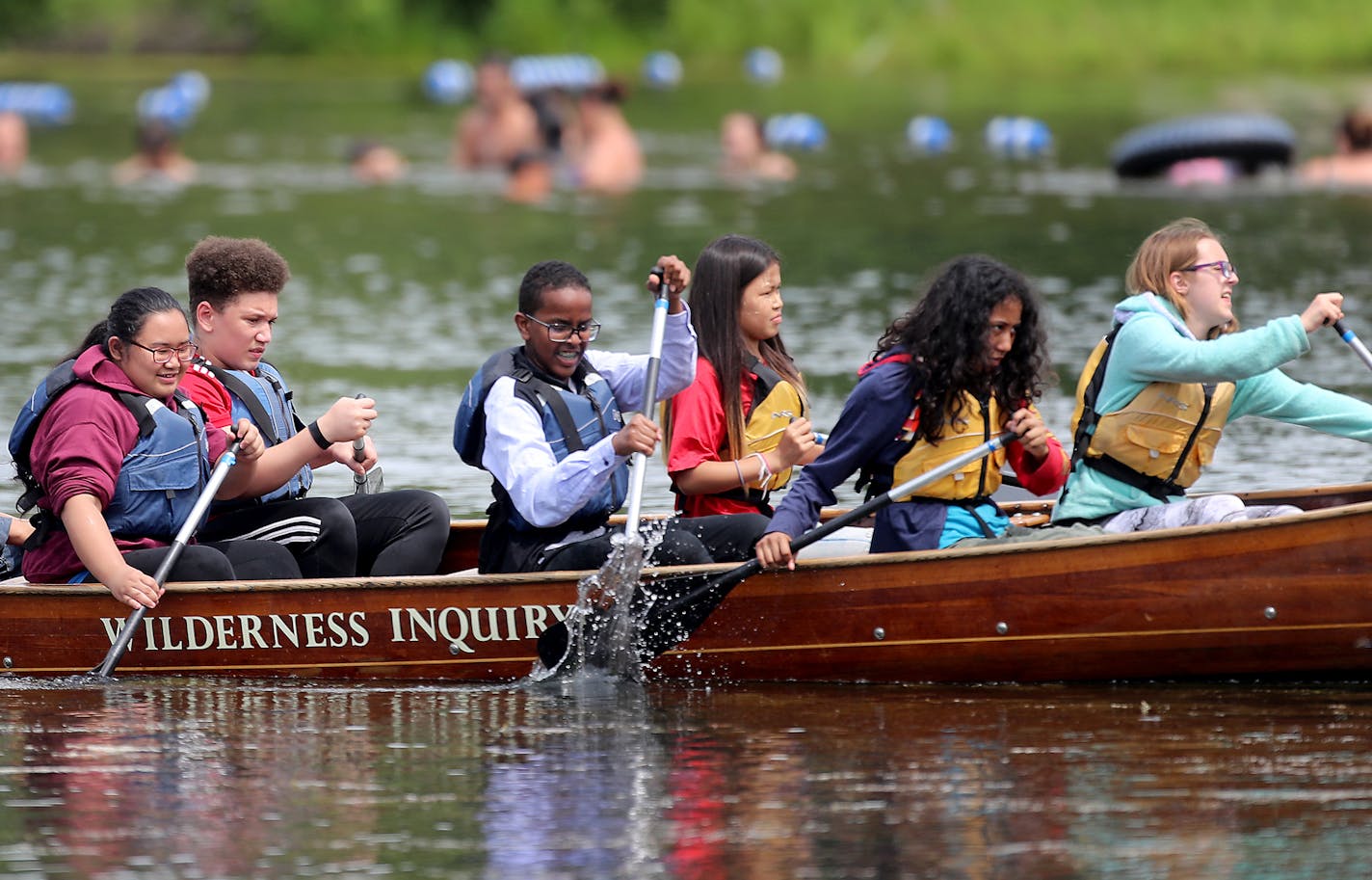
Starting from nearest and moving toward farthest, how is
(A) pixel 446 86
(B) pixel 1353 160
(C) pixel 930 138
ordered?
1. (B) pixel 1353 160
2. (C) pixel 930 138
3. (A) pixel 446 86

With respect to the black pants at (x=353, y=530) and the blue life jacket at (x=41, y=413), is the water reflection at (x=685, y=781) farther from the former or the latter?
the blue life jacket at (x=41, y=413)

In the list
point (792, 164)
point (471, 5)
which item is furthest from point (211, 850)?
point (471, 5)

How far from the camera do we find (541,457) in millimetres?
7445

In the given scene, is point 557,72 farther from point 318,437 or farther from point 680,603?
point 680,603

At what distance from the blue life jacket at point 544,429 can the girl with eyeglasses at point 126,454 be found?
0.72 meters

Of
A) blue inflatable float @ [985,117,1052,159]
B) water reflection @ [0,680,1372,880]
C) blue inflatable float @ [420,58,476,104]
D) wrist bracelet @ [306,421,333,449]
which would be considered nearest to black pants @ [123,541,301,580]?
water reflection @ [0,680,1372,880]

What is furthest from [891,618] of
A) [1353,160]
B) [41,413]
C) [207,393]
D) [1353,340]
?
[1353,160]

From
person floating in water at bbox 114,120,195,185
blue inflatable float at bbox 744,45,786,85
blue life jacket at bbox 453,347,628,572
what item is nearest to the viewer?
blue life jacket at bbox 453,347,628,572

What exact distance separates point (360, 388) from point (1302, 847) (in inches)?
353

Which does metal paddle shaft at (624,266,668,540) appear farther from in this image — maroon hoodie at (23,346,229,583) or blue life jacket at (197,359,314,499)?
maroon hoodie at (23,346,229,583)

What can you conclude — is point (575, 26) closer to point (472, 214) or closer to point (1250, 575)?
point (472, 214)

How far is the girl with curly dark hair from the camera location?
23.8 feet

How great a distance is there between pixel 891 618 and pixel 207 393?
7.81 feet

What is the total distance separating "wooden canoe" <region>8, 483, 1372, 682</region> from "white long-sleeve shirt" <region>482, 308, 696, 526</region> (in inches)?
9.7
